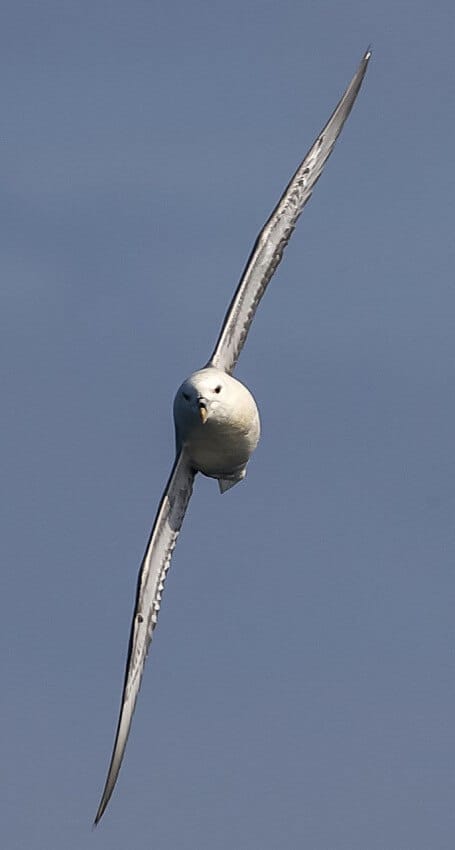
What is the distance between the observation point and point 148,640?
167 feet

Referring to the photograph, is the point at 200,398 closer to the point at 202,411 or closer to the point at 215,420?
the point at 202,411

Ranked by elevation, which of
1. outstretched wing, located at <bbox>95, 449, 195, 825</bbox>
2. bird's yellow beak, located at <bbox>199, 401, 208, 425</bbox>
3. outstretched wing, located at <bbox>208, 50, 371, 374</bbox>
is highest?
outstretched wing, located at <bbox>208, 50, 371, 374</bbox>

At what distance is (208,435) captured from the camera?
49781 millimetres

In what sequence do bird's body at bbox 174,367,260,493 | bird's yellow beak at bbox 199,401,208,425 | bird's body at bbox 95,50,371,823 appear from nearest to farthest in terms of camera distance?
bird's yellow beak at bbox 199,401,208,425 < bird's body at bbox 174,367,260,493 < bird's body at bbox 95,50,371,823

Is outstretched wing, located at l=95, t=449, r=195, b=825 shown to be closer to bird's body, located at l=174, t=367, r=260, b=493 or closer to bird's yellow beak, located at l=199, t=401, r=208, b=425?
bird's body, located at l=174, t=367, r=260, b=493

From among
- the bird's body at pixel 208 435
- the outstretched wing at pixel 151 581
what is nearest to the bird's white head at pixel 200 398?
the bird's body at pixel 208 435

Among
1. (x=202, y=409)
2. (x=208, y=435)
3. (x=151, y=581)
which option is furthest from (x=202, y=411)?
(x=151, y=581)

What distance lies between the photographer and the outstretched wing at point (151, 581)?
4997cm

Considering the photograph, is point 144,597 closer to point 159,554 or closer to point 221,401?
point 159,554

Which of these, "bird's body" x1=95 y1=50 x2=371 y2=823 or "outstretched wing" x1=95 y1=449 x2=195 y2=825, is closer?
"bird's body" x1=95 y1=50 x2=371 y2=823

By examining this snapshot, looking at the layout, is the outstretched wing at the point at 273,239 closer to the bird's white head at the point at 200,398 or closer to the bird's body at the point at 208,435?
the bird's body at the point at 208,435

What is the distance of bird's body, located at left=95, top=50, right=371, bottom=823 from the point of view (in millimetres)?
49406

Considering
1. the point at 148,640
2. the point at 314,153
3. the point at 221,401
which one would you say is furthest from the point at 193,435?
the point at 314,153

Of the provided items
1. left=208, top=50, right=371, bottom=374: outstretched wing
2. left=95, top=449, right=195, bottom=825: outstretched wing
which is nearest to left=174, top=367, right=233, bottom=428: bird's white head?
left=95, top=449, right=195, bottom=825: outstretched wing
